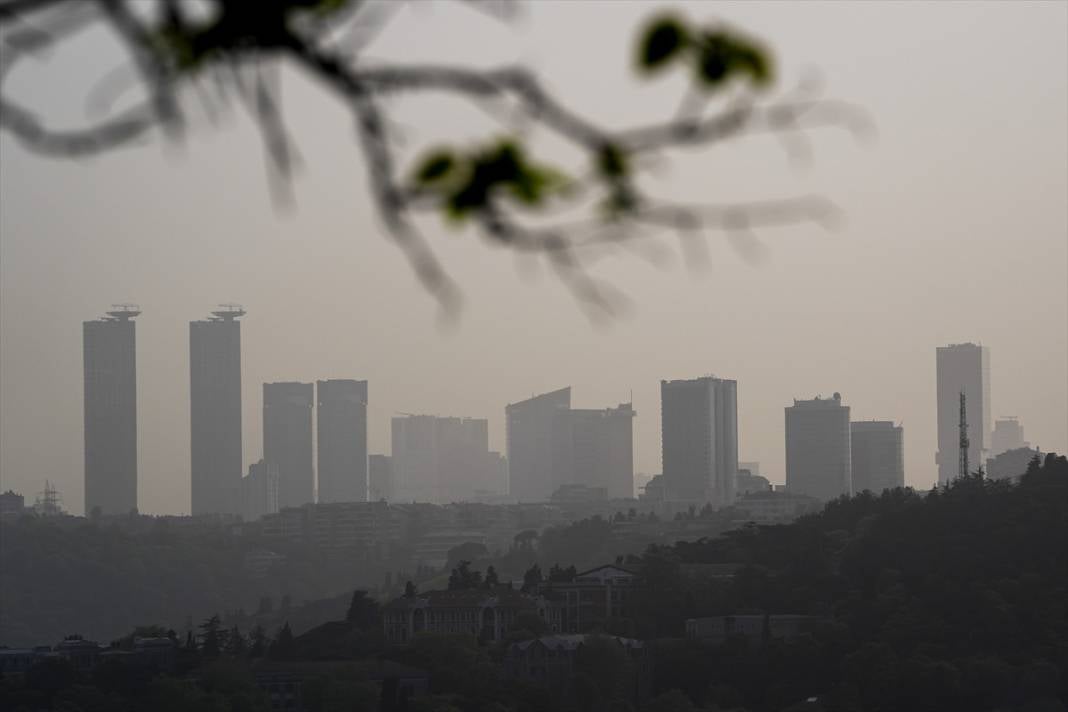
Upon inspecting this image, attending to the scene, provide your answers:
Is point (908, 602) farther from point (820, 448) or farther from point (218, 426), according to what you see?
point (218, 426)

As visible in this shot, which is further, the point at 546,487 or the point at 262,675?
the point at 546,487

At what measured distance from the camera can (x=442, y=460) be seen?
187 metres

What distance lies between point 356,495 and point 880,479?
167 ft

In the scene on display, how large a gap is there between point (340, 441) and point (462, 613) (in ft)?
365

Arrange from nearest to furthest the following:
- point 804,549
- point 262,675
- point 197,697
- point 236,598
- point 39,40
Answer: point 39,40 < point 197,697 < point 262,675 < point 804,549 < point 236,598

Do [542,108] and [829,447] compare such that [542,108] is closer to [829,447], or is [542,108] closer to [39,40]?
[39,40]

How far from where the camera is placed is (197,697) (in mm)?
42219

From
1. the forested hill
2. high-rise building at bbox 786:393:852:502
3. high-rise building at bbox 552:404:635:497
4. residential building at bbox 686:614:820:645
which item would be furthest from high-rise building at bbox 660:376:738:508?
residential building at bbox 686:614:820:645

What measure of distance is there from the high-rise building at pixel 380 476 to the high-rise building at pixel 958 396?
44.4 m

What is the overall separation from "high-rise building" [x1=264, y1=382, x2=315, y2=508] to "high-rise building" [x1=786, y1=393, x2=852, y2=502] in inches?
1928

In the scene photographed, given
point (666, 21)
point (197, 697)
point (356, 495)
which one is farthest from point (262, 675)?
point (356, 495)

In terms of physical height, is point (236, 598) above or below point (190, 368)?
below

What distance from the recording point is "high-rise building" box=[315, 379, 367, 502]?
6476 inches

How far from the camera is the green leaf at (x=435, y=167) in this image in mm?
2301
